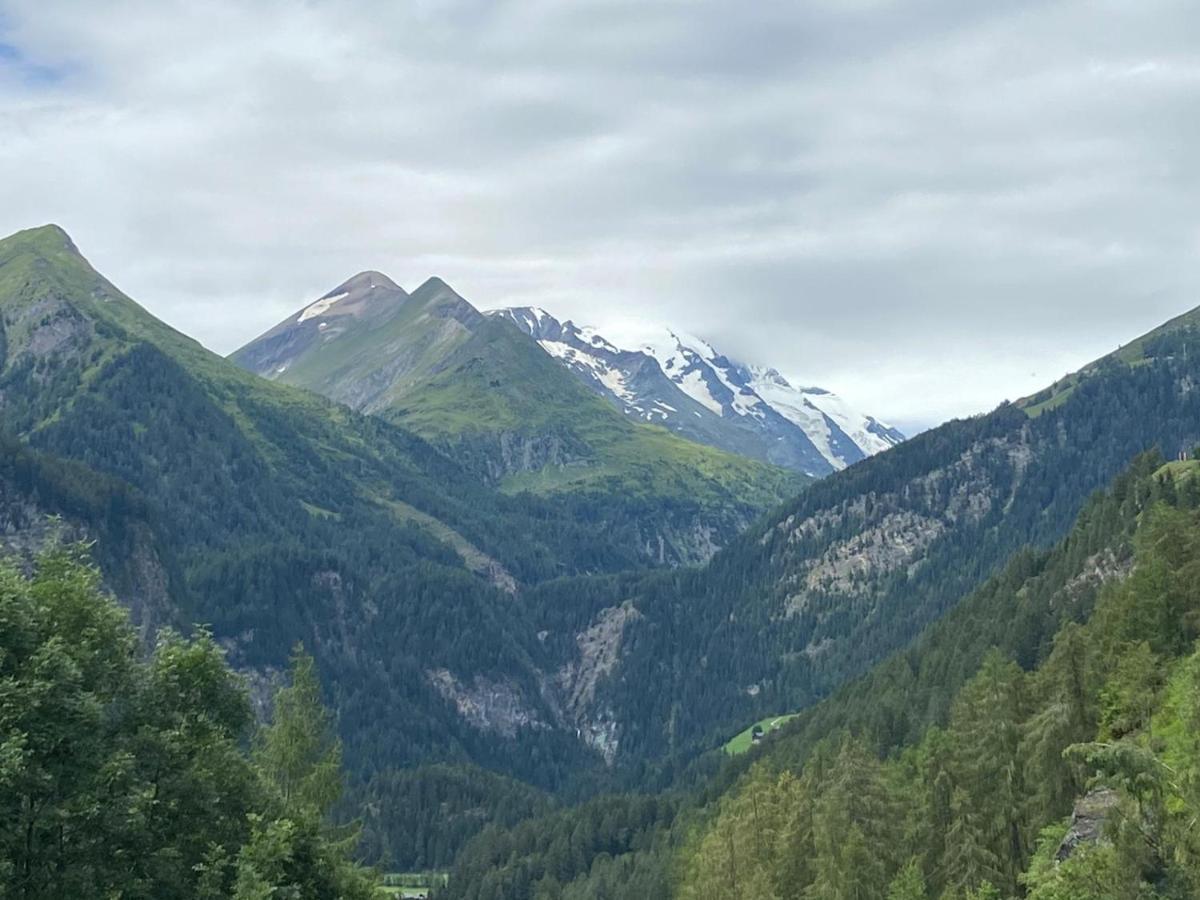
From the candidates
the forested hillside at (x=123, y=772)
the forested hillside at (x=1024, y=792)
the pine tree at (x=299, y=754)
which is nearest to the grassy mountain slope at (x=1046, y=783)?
the forested hillside at (x=1024, y=792)

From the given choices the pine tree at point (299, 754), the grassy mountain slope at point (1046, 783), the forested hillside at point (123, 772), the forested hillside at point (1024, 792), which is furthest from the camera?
the pine tree at point (299, 754)

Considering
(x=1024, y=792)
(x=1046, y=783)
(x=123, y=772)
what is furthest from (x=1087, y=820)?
(x=123, y=772)

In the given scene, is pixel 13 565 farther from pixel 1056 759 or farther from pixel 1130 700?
pixel 1130 700

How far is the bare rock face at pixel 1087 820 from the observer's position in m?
68.2

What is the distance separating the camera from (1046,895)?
5788 cm

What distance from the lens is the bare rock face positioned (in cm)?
6825

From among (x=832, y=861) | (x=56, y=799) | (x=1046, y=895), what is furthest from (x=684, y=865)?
(x=56, y=799)

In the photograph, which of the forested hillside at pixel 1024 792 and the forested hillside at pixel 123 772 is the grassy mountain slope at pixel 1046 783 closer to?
the forested hillside at pixel 1024 792

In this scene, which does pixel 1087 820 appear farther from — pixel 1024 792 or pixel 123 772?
pixel 123 772

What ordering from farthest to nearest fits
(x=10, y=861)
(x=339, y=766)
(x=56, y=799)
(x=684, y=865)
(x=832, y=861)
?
(x=684, y=865)
(x=339, y=766)
(x=832, y=861)
(x=56, y=799)
(x=10, y=861)

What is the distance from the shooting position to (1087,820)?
71.1 m

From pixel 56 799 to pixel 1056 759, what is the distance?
189 ft

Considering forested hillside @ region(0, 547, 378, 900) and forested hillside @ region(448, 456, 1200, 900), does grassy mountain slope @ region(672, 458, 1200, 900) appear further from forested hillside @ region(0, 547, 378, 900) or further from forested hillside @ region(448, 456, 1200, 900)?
forested hillside @ region(0, 547, 378, 900)

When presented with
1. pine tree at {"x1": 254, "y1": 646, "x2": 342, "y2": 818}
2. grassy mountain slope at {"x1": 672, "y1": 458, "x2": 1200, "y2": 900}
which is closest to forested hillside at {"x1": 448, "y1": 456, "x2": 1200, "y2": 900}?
grassy mountain slope at {"x1": 672, "y1": 458, "x2": 1200, "y2": 900}
